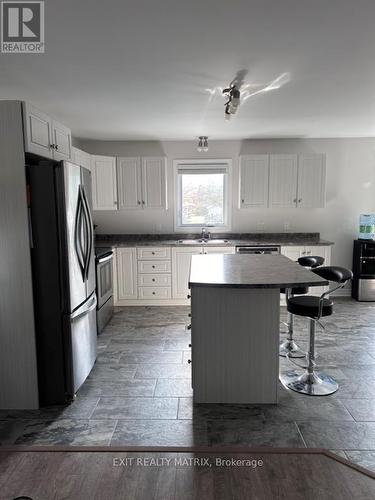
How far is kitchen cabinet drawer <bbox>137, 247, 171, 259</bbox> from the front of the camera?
4.86 meters

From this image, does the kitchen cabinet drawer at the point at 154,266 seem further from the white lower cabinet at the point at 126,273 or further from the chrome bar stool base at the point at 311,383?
the chrome bar stool base at the point at 311,383

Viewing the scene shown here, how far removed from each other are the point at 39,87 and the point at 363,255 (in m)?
4.66

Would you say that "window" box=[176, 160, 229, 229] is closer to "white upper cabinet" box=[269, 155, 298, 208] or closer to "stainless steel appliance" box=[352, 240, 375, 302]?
"white upper cabinet" box=[269, 155, 298, 208]

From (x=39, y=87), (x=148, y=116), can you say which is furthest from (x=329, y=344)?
(x=39, y=87)

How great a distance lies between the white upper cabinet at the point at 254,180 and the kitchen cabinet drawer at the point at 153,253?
4.38ft

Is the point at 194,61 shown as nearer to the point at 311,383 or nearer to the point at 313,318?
the point at 313,318

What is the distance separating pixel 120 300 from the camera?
498 cm

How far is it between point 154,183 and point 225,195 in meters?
1.16

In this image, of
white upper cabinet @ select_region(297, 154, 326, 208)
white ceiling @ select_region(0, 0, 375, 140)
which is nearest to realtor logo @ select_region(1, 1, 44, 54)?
white ceiling @ select_region(0, 0, 375, 140)

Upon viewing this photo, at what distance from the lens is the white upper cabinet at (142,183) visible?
198 inches

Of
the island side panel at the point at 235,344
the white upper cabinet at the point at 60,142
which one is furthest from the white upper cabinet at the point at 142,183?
the island side panel at the point at 235,344

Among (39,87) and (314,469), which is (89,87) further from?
(314,469)

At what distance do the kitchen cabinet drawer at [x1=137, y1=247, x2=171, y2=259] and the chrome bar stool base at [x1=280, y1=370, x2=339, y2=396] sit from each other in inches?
97.8

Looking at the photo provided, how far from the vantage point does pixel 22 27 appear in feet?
6.32
